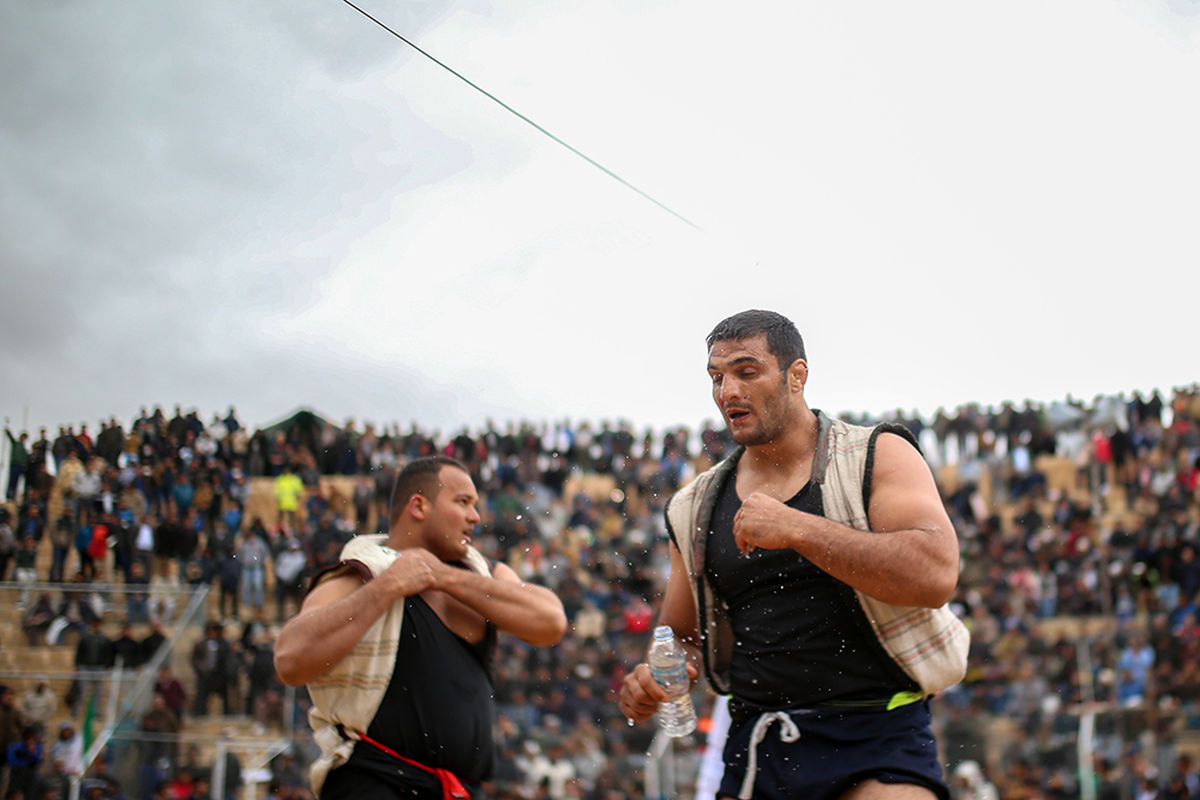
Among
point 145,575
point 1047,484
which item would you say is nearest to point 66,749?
point 145,575

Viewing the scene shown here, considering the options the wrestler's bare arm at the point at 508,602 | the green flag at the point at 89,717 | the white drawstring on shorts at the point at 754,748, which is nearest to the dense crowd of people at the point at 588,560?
the green flag at the point at 89,717

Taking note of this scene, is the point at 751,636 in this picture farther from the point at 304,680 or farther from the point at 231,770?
the point at 231,770

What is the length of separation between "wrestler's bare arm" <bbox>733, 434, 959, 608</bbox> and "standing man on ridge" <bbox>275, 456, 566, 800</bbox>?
1.13 metres

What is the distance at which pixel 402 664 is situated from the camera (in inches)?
139

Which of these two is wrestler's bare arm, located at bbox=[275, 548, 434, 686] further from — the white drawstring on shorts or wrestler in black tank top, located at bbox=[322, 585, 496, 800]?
the white drawstring on shorts

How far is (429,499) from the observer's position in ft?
12.6

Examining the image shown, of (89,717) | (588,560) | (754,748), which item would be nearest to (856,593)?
(754,748)

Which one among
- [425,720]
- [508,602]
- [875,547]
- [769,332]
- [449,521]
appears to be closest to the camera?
[875,547]

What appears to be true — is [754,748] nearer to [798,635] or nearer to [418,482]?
[798,635]

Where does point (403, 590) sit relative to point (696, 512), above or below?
below

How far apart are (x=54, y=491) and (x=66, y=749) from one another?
549 cm

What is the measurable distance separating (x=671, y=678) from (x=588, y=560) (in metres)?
12.8

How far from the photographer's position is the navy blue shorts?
2857 mm

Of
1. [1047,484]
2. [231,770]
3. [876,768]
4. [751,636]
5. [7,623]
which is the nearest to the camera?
[876,768]
